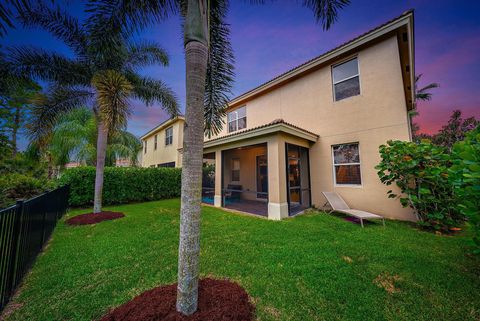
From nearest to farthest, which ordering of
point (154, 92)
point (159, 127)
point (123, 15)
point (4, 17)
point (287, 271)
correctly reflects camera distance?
1. point (4, 17)
2. point (287, 271)
3. point (123, 15)
4. point (154, 92)
5. point (159, 127)

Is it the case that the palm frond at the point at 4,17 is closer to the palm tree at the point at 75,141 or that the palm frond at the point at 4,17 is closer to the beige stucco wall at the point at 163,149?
the palm tree at the point at 75,141

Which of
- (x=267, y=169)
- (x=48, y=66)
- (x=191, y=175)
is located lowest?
(x=191, y=175)

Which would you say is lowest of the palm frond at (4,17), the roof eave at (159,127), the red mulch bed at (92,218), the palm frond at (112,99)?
the red mulch bed at (92,218)

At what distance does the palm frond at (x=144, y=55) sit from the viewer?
7.57 meters

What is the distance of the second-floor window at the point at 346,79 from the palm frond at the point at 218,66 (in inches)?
254

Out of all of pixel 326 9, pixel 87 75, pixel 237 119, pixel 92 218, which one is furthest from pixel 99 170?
pixel 326 9

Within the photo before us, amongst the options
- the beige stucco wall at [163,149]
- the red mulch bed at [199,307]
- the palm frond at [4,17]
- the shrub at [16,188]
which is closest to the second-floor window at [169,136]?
the beige stucco wall at [163,149]

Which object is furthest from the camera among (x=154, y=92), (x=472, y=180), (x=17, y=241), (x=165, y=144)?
(x=165, y=144)

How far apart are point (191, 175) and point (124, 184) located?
34.6 feet

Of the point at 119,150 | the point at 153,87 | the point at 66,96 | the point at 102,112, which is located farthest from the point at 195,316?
the point at 119,150

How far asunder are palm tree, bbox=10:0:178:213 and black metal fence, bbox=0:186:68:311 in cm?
273

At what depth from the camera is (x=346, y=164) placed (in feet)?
24.9

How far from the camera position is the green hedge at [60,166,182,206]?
8.82 meters

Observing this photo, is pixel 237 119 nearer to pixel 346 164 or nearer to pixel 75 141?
pixel 346 164
